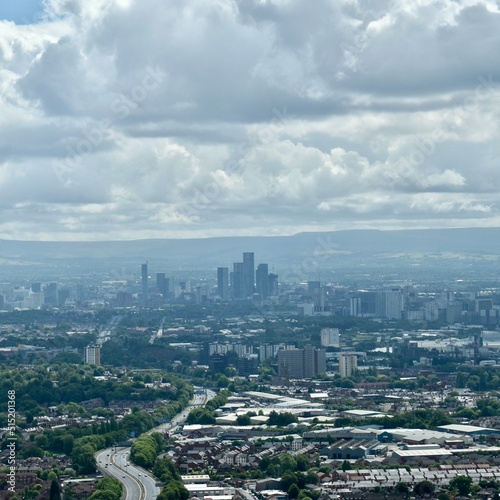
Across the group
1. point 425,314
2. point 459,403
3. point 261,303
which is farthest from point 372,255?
point 459,403

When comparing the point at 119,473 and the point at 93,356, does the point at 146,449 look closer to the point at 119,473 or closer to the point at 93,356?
the point at 119,473

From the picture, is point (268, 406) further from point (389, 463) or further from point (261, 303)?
point (261, 303)

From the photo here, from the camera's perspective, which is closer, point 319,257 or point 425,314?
point 425,314

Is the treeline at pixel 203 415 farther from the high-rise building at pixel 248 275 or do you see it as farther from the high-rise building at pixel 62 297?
the high-rise building at pixel 62 297

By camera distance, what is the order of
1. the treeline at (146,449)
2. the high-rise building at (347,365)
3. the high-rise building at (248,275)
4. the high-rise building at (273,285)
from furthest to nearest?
the high-rise building at (248,275)
the high-rise building at (273,285)
the high-rise building at (347,365)
the treeline at (146,449)

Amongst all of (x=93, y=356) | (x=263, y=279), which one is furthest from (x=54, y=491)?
(x=263, y=279)

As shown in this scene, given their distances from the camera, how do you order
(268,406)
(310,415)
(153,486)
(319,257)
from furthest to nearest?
(319,257)
(268,406)
(310,415)
(153,486)

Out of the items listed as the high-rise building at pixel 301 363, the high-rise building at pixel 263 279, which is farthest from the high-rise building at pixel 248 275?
the high-rise building at pixel 301 363
